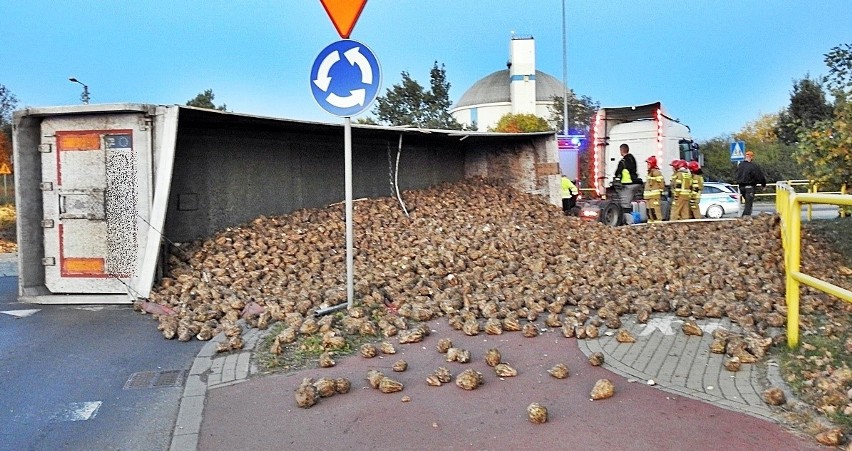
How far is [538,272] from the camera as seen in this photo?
8.99 metres

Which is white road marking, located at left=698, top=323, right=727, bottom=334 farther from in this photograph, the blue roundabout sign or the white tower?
the white tower

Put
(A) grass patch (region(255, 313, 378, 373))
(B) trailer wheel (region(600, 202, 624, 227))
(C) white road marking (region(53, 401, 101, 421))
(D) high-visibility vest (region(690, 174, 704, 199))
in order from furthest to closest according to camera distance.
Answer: (B) trailer wheel (region(600, 202, 624, 227))
(D) high-visibility vest (region(690, 174, 704, 199))
(A) grass patch (region(255, 313, 378, 373))
(C) white road marking (region(53, 401, 101, 421))

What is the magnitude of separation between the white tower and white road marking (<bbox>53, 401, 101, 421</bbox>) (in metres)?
62.4

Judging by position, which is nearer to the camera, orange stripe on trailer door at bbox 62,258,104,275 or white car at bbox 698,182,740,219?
orange stripe on trailer door at bbox 62,258,104,275

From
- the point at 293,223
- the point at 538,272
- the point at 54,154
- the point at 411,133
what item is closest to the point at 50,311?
the point at 54,154

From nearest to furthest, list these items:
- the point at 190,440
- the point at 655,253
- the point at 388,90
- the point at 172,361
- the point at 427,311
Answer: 1. the point at 190,440
2. the point at 172,361
3. the point at 427,311
4. the point at 655,253
5. the point at 388,90

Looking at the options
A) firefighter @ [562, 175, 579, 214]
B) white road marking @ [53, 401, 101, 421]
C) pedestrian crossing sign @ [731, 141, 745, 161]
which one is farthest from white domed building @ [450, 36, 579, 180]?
white road marking @ [53, 401, 101, 421]

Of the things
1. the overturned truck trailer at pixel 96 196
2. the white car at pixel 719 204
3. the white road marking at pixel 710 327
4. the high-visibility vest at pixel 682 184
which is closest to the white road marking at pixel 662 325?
the white road marking at pixel 710 327

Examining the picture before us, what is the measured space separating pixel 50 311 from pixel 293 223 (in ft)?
11.8

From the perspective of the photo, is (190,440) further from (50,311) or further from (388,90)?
(388,90)

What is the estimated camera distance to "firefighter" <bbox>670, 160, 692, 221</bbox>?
15.5m

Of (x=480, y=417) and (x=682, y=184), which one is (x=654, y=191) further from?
(x=480, y=417)

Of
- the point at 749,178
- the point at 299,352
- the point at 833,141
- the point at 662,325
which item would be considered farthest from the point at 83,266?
the point at 749,178

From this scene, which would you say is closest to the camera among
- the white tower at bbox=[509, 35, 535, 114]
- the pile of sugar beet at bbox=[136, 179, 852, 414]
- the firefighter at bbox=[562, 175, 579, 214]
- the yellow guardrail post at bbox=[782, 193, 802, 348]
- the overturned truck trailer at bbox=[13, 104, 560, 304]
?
the yellow guardrail post at bbox=[782, 193, 802, 348]
